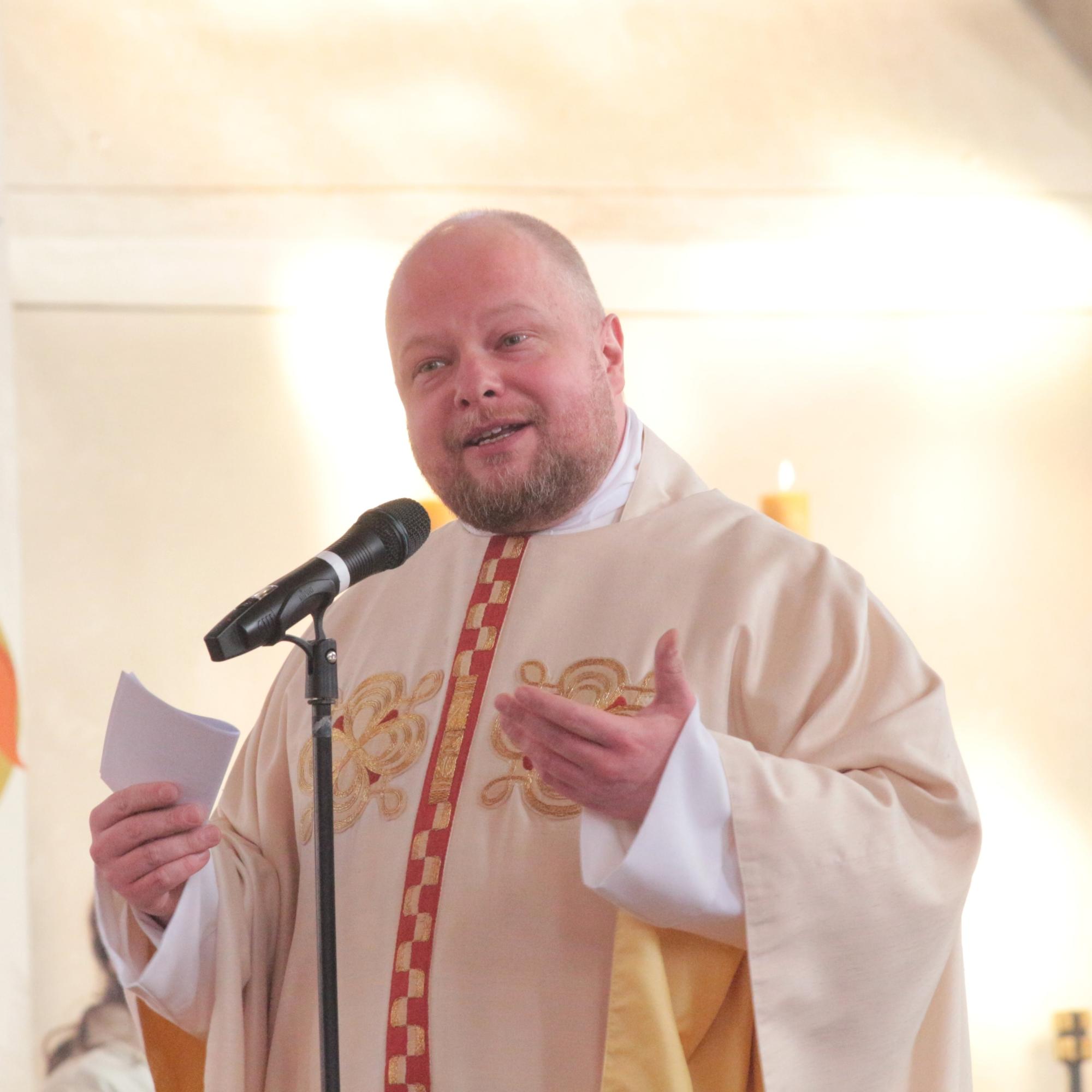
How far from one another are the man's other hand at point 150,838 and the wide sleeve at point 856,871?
763mm

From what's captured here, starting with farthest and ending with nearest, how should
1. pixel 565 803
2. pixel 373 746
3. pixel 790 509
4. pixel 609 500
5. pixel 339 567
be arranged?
pixel 790 509 < pixel 609 500 < pixel 373 746 < pixel 565 803 < pixel 339 567

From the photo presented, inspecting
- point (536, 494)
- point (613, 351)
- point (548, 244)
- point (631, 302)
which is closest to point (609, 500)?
point (536, 494)

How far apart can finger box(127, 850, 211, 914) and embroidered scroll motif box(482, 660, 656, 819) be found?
1.43 ft

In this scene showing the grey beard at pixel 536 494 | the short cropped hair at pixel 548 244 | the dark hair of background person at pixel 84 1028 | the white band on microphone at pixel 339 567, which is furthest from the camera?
the dark hair of background person at pixel 84 1028

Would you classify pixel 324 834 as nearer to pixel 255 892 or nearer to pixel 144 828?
pixel 144 828

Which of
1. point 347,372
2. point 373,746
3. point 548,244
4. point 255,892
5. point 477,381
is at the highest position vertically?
point 347,372

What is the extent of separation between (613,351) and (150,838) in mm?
1209

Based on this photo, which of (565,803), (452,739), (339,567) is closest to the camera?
(339,567)

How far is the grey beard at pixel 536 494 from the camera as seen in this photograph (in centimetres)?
258

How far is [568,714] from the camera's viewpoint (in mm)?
1839

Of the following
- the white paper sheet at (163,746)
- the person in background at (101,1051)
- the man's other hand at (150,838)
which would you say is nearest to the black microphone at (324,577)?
the white paper sheet at (163,746)

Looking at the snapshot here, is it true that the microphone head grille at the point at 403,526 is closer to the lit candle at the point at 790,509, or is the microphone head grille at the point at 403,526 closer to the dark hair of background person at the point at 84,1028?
the lit candle at the point at 790,509

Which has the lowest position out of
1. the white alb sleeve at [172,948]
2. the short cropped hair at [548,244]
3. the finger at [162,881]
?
the white alb sleeve at [172,948]

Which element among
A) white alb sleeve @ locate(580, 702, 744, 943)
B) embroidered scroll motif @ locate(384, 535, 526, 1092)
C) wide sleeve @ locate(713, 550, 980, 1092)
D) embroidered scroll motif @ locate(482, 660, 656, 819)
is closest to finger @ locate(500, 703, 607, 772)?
white alb sleeve @ locate(580, 702, 744, 943)
